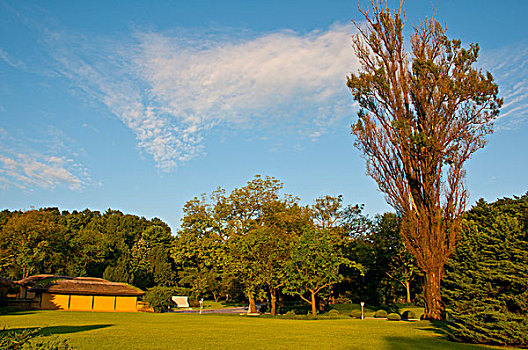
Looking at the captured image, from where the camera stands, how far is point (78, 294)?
139ft

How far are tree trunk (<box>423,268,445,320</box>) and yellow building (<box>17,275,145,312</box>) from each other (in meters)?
31.7

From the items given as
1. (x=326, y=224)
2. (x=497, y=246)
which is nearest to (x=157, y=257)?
(x=326, y=224)

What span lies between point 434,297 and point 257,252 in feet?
51.5

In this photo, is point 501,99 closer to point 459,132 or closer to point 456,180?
point 459,132

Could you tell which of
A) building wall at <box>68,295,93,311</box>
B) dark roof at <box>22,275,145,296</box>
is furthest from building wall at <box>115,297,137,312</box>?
building wall at <box>68,295,93,311</box>

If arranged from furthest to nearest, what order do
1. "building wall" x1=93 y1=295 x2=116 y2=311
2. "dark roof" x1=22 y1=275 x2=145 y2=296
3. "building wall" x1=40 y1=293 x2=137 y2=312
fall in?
"building wall" x1=93 y1=295 x2=116 y2=311
"building wall" x1=40 y1=293 x2=137 y2=312
"dark roof" x1=22 y1=275 x2=145 y2=296

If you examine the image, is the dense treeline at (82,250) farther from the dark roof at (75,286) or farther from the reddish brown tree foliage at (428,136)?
the reddish brown tree foliage at (428,136)

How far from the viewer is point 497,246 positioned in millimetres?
14344

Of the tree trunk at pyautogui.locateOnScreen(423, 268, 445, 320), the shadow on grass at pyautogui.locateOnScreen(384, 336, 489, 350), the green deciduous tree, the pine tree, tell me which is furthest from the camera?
the green deciduous tree

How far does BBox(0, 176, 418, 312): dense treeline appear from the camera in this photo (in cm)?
3559

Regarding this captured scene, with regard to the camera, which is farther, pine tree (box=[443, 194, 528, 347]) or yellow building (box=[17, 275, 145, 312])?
yellow building (box=[17, 275, 145, 312])

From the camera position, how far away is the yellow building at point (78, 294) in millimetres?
41369

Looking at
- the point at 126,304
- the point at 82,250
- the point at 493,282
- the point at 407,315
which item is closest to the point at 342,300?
the point at 407,315

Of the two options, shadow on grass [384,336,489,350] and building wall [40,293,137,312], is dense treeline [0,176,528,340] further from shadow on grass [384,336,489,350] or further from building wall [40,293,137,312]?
building wall [40,293,137,312]
